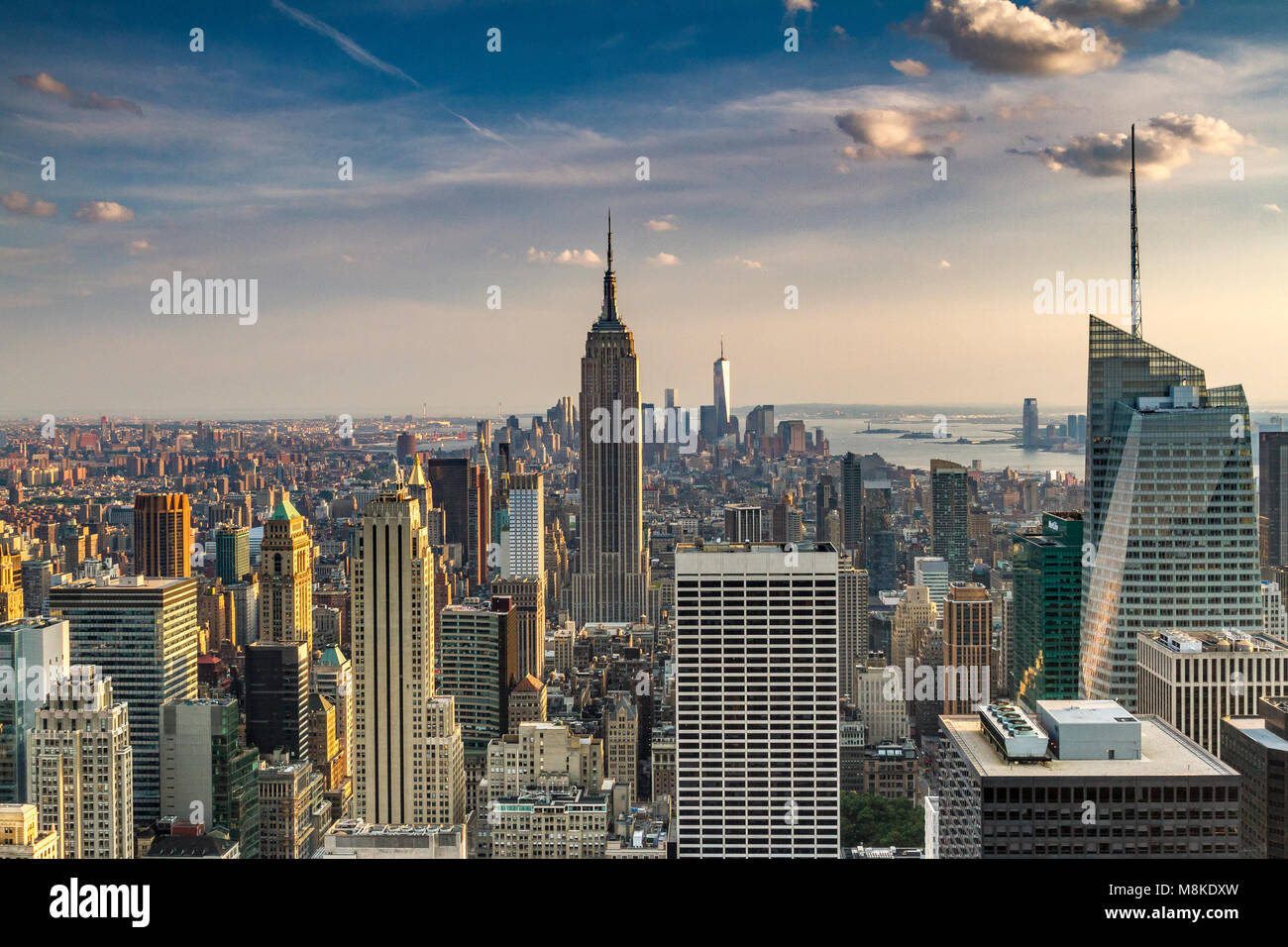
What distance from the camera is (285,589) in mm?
13867

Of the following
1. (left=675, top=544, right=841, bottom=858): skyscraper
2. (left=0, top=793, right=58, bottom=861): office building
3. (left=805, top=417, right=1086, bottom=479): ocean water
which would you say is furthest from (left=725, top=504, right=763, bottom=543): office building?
(left=0, top=793, right=58, bottom=861): office building

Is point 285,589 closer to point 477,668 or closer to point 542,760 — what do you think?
point 477,668

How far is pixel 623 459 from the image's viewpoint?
61.9 ft

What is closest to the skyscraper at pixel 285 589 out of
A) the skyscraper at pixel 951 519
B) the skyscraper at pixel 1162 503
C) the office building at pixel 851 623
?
the office building at pixel 851 623

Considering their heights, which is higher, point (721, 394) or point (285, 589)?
point (721, 394)

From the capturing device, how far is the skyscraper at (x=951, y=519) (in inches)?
454

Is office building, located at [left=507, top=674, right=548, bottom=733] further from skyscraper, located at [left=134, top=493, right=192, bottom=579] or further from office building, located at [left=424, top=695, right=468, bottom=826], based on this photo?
skyscraper, located at [left=134, top=493, right=192, bottom=579]

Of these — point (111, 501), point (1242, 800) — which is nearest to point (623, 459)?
point (111, 501)

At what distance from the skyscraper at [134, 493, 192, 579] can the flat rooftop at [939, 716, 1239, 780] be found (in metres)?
8.35

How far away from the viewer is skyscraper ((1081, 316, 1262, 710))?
11031 mm

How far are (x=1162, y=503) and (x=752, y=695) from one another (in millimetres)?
4958

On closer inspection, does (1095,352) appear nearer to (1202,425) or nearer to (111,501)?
(1202,425)

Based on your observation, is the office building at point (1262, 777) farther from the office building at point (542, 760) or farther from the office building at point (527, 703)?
the office building at point (527, 703)

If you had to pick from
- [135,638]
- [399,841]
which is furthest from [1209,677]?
[135,638]
